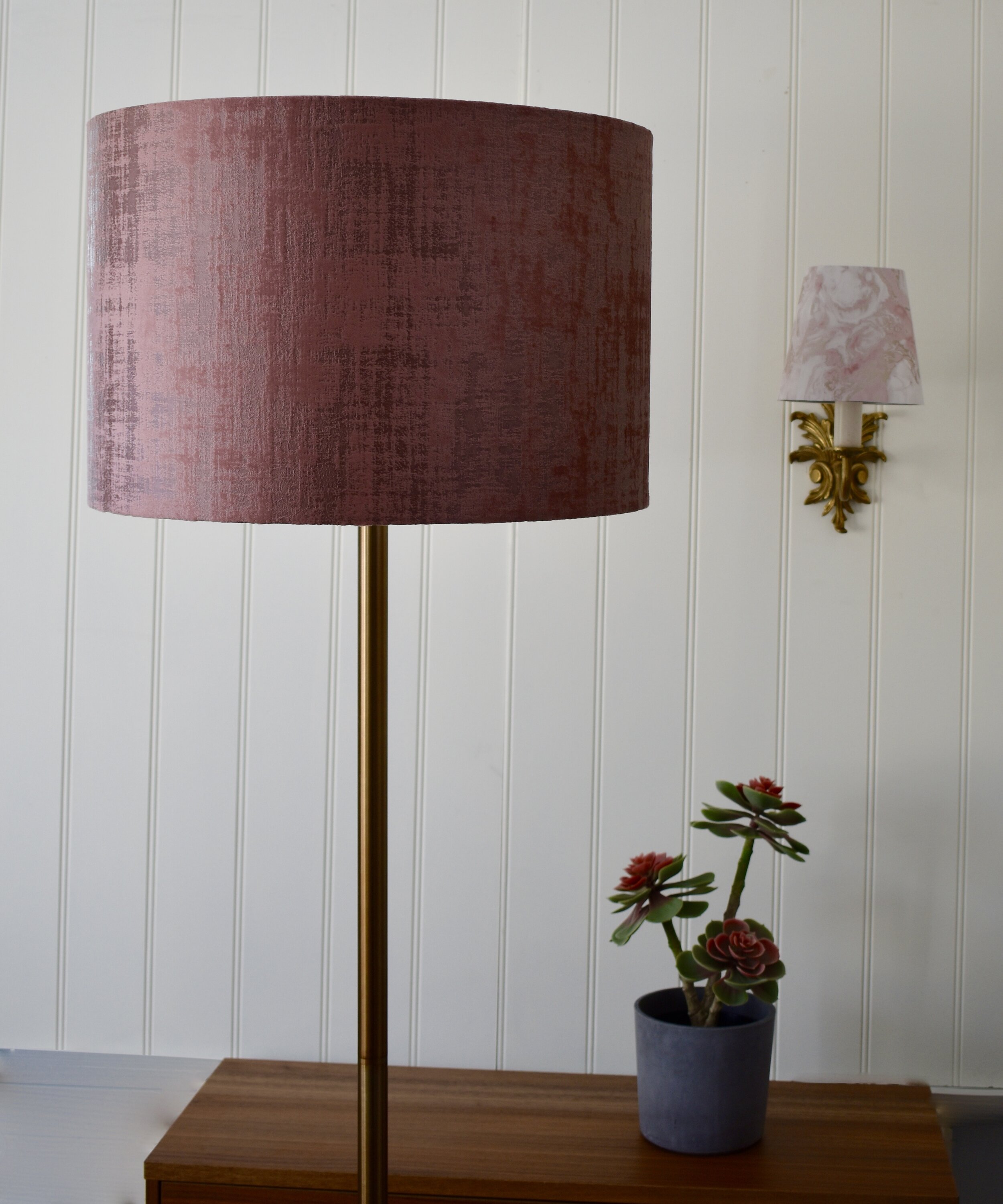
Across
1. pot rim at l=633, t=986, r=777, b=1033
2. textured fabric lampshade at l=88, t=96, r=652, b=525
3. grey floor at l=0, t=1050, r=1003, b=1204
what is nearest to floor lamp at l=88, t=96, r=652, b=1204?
textured fabric lampshade at l=88, t=96, r=652, b=525

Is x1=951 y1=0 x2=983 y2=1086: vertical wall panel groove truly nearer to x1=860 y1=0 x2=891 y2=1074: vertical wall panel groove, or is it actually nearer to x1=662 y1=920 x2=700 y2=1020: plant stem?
x1=860 y1=0 x2=891 y2=1074: vertical wall panel groove

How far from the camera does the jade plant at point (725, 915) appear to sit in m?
1.27

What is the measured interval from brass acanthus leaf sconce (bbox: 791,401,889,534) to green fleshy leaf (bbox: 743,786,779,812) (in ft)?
1.22

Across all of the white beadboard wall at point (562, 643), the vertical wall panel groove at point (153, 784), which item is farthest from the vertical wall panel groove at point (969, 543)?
the vertical wall panel groove at point (153, 784)

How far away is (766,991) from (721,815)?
0.19 meters

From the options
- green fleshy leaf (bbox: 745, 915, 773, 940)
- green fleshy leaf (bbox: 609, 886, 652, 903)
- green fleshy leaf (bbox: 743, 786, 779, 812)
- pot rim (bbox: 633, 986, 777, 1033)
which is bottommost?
pot rim (bbox: 633, 986, 777, 1033)

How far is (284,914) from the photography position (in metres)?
1.56

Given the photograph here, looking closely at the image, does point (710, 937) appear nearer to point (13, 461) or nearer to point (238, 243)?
point (238, 243)

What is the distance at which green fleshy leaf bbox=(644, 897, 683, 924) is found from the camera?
1280 millimetres

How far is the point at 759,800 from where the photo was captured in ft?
4.28

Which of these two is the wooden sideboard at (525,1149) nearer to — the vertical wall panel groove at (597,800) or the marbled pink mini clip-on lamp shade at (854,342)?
the vertical wall panel groove at (597,800)

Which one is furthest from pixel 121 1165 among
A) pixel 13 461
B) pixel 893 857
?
pixel 893 857

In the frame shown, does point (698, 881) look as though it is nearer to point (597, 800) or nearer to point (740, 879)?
point (740, 879)

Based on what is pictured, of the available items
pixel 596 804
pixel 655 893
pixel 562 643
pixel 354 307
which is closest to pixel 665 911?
pixel 655 893
